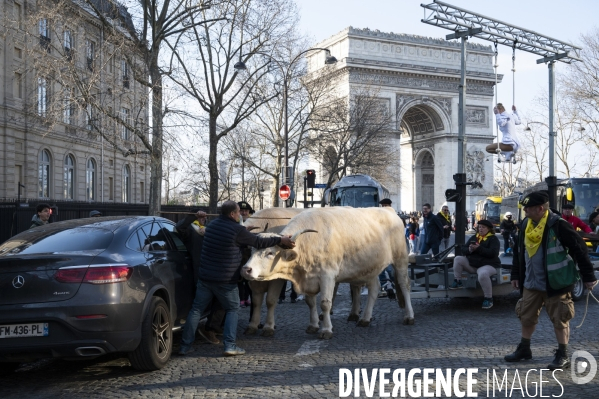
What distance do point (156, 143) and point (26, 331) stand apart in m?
16.3

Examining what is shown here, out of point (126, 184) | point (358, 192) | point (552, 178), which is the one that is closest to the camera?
point (552, 178)

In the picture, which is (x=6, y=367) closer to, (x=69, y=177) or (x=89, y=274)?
(x=89, y=274)

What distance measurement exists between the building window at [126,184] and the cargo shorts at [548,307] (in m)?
41.3

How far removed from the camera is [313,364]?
7.46 metres

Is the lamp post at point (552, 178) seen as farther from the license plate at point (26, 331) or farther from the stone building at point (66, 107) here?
the license plate at point (26, 331)


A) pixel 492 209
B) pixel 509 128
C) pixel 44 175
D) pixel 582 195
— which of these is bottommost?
pixel 492 209

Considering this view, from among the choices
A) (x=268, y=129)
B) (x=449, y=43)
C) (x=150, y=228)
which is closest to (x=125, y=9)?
(x=150, y=228)

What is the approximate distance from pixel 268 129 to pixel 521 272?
143 feet

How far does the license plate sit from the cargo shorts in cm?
479

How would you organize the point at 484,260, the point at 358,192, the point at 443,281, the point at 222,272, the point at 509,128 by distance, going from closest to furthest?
1. the point at 222,272
2. the point at 484,260
3. the point at 443,281
4. the point at 509,128
5. the point at 358,192

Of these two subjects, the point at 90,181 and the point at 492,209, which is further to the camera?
the point at 492,209

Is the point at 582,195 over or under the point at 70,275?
over

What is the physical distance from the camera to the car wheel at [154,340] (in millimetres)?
7004

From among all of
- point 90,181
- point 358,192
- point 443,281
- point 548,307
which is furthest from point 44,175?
point 548,307
